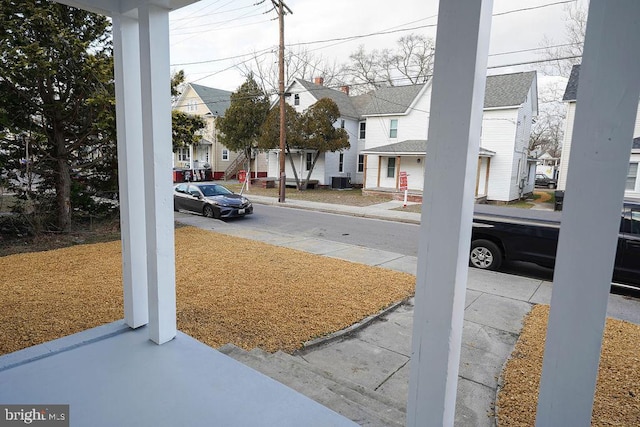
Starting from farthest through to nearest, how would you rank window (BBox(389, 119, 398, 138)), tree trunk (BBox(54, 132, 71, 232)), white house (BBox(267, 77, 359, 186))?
white house (BBox(267, 77, 359, 186)), window (BBox(389, 119, 398, 138)), tree trunk (BBox(54, 132, 71, 232))

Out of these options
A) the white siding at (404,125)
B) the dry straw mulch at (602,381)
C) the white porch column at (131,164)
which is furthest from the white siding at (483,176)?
the white porch column at (131,164)

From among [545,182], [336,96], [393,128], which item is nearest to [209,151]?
[336,96]

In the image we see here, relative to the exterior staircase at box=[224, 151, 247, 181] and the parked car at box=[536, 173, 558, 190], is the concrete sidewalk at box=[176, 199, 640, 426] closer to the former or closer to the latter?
Answer: the exterior staircase at box=[224, 151, 247, 181]

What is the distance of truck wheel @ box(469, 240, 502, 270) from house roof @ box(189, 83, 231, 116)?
29734 millimetres

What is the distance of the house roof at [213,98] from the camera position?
3359 centimetres

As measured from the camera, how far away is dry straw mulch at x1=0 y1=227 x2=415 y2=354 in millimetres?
4000

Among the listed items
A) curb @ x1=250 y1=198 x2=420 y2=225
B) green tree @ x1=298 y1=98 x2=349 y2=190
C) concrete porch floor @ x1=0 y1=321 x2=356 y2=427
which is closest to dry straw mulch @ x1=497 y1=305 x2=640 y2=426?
concrete porch floor @ x1=0 y1=321 x2=356 y2=427

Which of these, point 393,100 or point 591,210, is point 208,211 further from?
point 393,100

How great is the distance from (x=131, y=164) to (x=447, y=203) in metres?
2.46

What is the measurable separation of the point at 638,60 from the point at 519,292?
227 inches

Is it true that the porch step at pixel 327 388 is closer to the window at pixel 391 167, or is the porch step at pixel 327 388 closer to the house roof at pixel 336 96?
the window at pixel 391 167

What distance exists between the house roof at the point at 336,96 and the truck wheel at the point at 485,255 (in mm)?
19421

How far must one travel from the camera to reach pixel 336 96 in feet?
90.4

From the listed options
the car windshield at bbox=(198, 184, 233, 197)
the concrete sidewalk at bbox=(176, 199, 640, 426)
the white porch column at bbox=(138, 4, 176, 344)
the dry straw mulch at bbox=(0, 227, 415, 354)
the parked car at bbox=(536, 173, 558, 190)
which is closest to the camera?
the white porch column at bbox=(138, 4, 176, 344)
